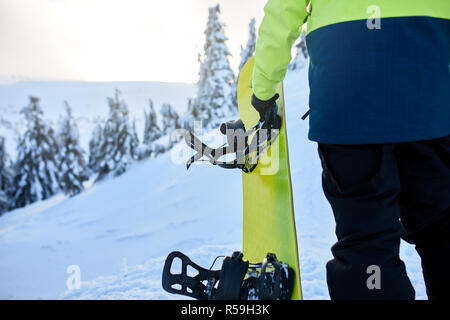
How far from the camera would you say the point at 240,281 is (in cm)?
137

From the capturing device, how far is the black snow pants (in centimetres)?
105

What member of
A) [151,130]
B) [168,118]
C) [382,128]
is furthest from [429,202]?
[168,118]

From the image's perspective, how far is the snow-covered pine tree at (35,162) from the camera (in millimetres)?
19078

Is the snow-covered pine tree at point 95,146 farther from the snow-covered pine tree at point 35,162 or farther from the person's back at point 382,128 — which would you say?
the person's back at point 382,128

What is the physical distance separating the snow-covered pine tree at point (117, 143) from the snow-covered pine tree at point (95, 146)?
1.04 ft

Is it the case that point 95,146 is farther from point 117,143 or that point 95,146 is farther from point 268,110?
point 268,110

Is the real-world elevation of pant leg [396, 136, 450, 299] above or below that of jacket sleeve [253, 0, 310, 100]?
below

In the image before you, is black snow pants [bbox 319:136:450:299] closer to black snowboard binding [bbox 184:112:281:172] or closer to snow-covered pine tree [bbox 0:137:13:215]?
black snowboard binding [bbox 184:112:281:172]

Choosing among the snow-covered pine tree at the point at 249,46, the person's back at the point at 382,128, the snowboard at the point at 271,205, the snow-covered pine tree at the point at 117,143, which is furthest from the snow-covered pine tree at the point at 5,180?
the person's back at the point at 382,128

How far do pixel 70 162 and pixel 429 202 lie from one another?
2193 cm

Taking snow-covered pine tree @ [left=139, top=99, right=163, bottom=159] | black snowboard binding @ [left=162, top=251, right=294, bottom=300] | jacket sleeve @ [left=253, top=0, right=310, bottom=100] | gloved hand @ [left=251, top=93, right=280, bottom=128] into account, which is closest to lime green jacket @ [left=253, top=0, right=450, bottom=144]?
jacket sleeve @ [left=253, top=0, right=310, bottom=100]

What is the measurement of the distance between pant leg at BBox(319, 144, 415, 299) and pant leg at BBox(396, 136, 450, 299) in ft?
0.31
